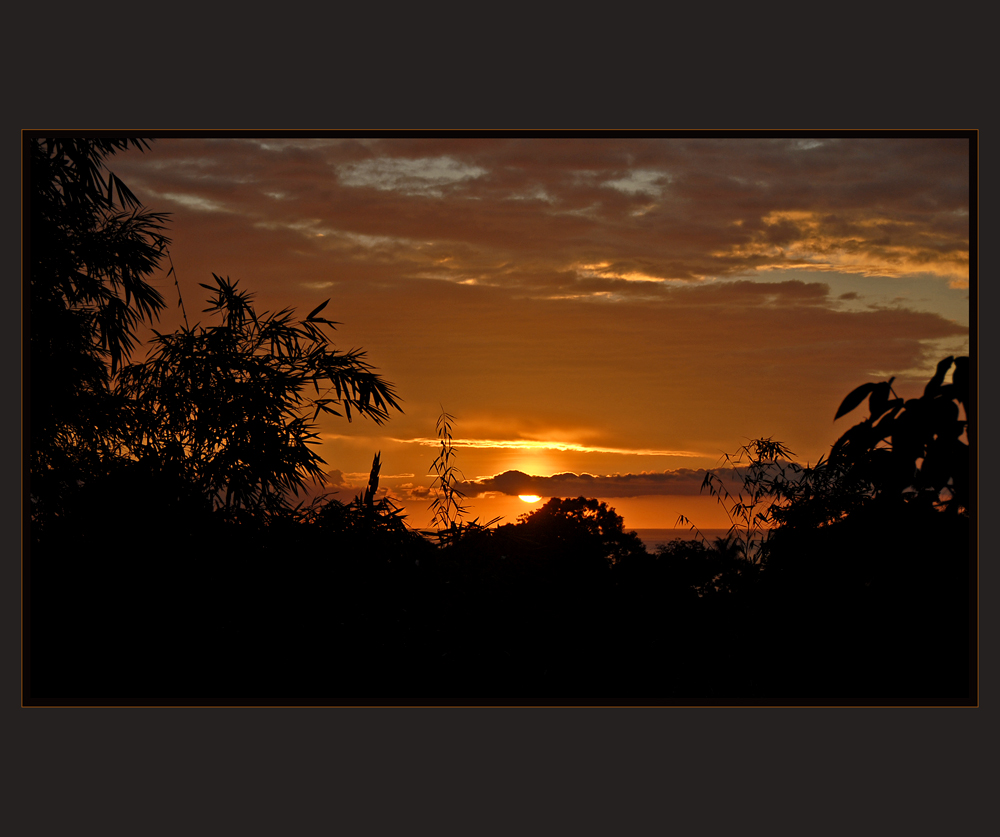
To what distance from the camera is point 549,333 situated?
3996 millimetres

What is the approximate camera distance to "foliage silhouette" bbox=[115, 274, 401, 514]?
4113mm

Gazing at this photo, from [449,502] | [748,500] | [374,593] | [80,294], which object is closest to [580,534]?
[748,500]

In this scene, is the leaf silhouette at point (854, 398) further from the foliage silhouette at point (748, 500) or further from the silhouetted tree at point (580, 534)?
the silhouetted tree at point (580, 534)

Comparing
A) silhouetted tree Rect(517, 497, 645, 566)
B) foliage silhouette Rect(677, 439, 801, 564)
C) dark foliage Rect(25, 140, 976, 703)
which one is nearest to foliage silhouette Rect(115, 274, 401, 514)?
dark foliage Rect(25, 140, 976, 703)

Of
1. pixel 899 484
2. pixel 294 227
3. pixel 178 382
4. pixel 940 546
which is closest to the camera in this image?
pixel 899 484

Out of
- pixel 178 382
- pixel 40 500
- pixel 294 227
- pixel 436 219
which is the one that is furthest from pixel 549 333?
pixel 40 500

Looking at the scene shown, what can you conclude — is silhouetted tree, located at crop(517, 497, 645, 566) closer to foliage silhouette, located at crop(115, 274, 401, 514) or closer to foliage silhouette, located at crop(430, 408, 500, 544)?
foliage silhouette, located at crop(430, 408, 500, 544)

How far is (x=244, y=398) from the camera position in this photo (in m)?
4.17

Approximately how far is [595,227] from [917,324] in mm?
1704

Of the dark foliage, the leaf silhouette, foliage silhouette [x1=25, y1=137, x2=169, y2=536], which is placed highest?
foliage silhouette [x1=25, y1=137, x2=169, y2=536]

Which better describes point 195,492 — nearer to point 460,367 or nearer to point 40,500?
point 40,500

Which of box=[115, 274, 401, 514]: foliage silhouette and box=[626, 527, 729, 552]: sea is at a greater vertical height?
box=[115, 274, 401, 514]: foliage silhouette

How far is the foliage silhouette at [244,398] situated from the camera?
4.11 m

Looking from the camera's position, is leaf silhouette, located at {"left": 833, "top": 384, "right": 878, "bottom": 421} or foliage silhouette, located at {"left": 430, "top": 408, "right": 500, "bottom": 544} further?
foliage silhouette, located at {"left": 430, "top": 408, "right": 500, "bottom": 544}
